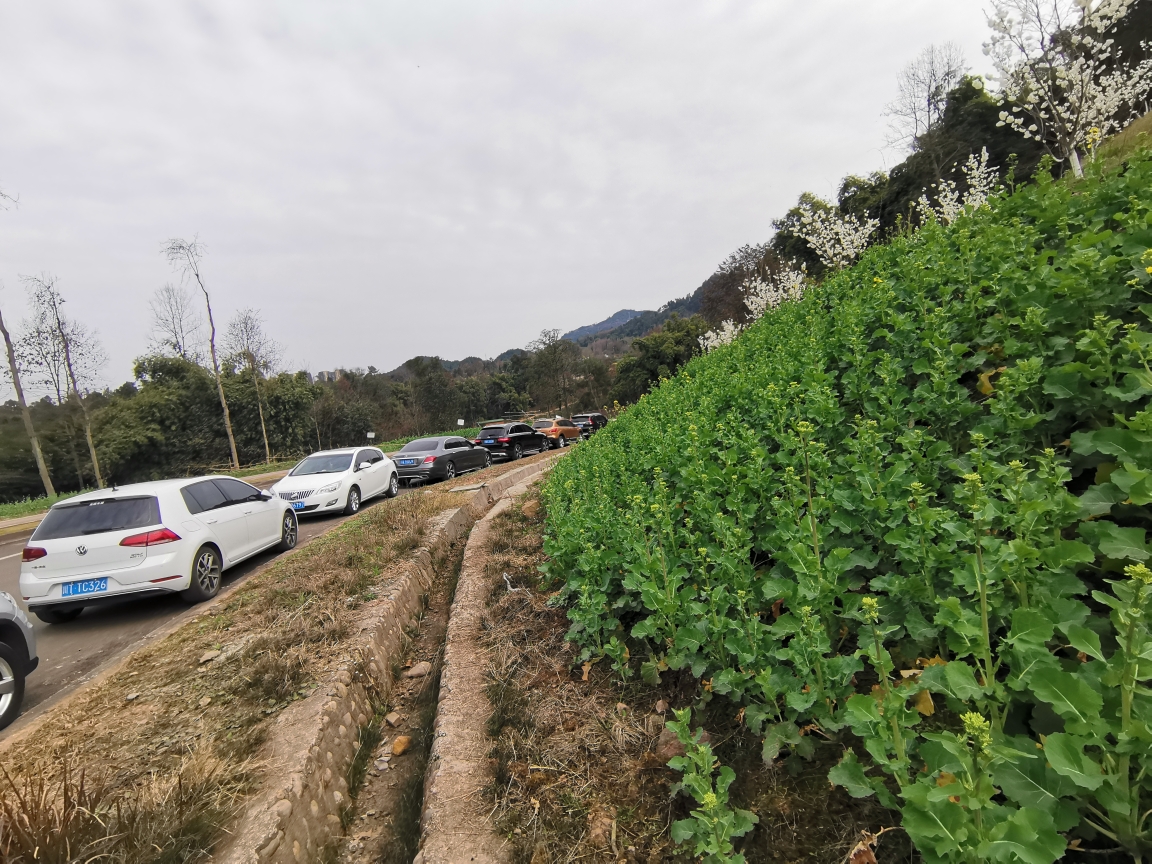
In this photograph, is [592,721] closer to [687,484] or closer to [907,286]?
[687,484]

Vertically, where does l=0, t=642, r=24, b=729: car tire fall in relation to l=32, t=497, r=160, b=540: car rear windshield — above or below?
below

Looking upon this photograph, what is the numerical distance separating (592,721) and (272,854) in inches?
63.0

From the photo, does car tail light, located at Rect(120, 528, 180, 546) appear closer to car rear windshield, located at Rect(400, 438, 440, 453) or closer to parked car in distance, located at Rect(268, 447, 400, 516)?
parked car in distance, located at Rect(268, 447, 400, 516)

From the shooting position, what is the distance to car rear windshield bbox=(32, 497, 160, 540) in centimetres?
573

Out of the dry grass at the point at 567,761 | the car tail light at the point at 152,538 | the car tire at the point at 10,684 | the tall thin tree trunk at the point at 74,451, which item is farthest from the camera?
the tall thin tree trunk at the point at 74,451

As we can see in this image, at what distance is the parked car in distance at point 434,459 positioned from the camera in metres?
15.6

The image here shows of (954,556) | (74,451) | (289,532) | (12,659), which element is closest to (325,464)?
(289,532)

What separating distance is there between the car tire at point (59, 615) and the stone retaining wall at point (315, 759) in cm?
428

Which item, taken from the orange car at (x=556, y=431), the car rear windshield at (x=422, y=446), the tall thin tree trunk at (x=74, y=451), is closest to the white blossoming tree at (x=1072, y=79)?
the car rear windshield at (x=422, y=446)

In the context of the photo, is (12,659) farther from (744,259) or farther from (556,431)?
(744,259)

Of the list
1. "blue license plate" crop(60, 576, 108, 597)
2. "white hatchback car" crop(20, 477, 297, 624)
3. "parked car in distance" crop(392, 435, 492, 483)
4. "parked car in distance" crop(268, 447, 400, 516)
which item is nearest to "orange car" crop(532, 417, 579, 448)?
"parked car in distance" crop(392, 435, 492, 483)

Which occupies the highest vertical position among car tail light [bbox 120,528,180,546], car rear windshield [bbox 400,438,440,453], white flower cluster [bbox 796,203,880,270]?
white flower cluster [bbox 796,203,880,270]

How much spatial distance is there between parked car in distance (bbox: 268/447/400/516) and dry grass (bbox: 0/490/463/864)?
205 inches

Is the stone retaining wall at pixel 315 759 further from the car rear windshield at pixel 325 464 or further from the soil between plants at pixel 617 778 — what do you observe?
the car rear windshield at pixel 325 464
